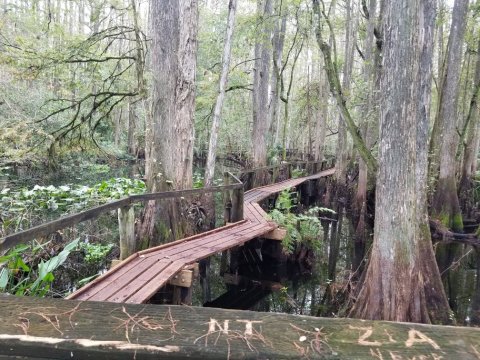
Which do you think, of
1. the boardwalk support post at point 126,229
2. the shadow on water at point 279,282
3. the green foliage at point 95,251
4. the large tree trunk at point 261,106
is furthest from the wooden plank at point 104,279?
the large tree trunk at point 261,106

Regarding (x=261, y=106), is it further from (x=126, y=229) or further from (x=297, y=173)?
(x=126, y=229)

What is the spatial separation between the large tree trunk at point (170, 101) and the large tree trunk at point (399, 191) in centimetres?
329

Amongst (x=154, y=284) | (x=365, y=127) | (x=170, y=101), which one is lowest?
(x=154, y=284)

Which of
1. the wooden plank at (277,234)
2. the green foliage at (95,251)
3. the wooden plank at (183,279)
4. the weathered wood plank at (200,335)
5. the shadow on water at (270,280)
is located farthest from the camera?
the wooden plank at (277,234)

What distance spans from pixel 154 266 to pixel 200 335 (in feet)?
12.4

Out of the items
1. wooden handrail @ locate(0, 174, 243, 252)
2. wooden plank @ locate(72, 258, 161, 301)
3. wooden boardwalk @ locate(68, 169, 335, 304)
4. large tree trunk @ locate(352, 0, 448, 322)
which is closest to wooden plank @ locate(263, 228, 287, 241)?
wooden boardwalk @ locate(68, 169, 335, 304)

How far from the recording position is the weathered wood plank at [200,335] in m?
1.31

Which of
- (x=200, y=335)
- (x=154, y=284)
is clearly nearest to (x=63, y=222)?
(x=154, y=284)

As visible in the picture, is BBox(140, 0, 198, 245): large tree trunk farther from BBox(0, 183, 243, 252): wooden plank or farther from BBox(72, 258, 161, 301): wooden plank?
BBox(72, 258, 161, 301): wooden plank

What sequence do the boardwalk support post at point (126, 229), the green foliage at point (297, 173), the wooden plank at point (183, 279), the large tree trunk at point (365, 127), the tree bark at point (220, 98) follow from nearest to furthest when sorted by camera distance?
the boardwalk support post at point (126, 229), the wooden plank at point (183, 279), the tree bark at point (220, 98), the large tree trunk at point (365, 127), the green foliage at point (297, 173)

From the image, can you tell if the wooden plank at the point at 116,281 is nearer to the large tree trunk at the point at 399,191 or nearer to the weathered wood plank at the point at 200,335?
the weathered wood plank at the point at 200,335

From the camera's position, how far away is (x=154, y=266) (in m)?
5.05

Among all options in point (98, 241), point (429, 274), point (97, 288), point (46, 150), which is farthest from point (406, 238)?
point (46, 150)

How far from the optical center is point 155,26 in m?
7.16
